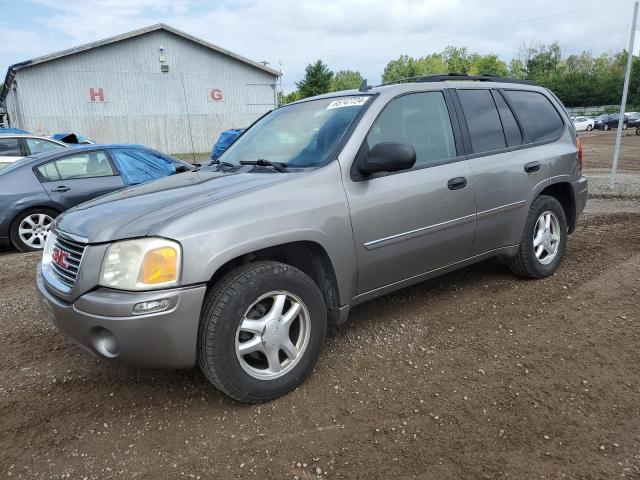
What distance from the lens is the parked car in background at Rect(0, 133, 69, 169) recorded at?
9.11m

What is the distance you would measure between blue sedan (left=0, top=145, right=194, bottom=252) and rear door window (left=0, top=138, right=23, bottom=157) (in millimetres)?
2794

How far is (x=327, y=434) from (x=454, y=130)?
239 cm

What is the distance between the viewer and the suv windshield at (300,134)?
10.7 ft

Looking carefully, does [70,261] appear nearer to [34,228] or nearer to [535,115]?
[535,115]

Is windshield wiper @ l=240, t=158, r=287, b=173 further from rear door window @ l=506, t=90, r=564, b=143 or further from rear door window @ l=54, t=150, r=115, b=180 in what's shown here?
rear door window @ l=54, t=150, r=115, b=180

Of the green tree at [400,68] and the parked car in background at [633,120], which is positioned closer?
the parked car in background at [633,120]

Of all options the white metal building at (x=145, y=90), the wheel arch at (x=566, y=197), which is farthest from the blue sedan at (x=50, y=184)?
the white metal building at (x=145, y=90)

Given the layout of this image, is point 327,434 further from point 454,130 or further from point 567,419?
point 454,130

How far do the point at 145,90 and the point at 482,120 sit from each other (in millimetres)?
25374

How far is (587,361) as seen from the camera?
3131 mm

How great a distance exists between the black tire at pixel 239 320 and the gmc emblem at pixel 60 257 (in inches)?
32.5

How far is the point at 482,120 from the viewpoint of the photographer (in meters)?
4.00

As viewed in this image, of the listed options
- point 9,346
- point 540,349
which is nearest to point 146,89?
point 9,346

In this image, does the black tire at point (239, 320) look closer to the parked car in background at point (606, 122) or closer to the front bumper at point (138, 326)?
the front bumper at point (138, 326)
